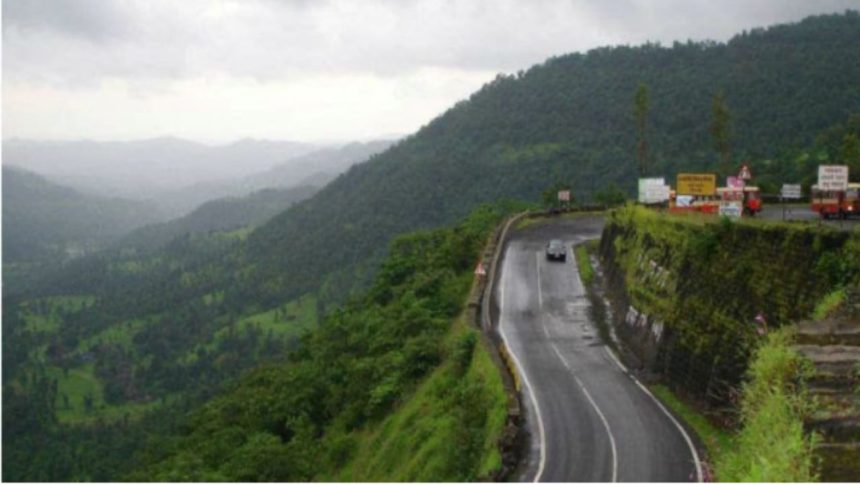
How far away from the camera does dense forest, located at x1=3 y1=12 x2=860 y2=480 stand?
30.7 meters

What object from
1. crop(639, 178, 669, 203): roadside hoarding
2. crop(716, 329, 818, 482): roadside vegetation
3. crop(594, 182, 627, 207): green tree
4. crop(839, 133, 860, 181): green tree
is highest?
crop(839, 133, 860, 181): green tree

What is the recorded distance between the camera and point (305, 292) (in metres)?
170

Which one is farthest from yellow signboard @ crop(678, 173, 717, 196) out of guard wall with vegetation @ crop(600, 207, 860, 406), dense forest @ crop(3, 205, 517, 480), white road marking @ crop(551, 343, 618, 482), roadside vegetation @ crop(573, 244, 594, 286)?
white road marking @ crop(551, 343, 618, 482)

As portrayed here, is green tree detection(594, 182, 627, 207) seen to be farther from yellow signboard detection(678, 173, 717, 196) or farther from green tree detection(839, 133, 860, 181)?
yellow signboard detection(678, 173, 717, 196)

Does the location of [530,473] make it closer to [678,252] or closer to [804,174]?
[678,252]

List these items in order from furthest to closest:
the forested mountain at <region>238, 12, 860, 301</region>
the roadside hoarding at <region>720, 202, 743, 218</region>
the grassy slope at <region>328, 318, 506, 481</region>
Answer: the forested mountain at <region>238, 12, 860, 301</region> → the roadside hoarding at <region>720, 202, 743, 218</region> → the grassy slope at <region>328, 318, 506, 481</region>

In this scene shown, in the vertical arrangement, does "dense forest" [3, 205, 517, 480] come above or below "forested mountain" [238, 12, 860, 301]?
below

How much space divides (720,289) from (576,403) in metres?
4.88

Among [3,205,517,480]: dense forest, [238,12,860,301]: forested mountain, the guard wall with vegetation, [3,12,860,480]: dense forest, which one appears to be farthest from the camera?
[238,12,860,301]: forested mountain

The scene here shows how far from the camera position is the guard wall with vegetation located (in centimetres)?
1767

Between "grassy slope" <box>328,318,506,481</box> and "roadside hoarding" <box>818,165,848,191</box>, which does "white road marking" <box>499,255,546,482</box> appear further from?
"roadside hoarding" <box>818,165,848,191</box>

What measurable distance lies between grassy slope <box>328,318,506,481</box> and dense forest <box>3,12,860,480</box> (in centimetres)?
38

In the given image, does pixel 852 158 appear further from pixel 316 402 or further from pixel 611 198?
pixel 316 402

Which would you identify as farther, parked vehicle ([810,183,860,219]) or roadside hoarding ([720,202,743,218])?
parked vehicle ([810,183,860,219])
